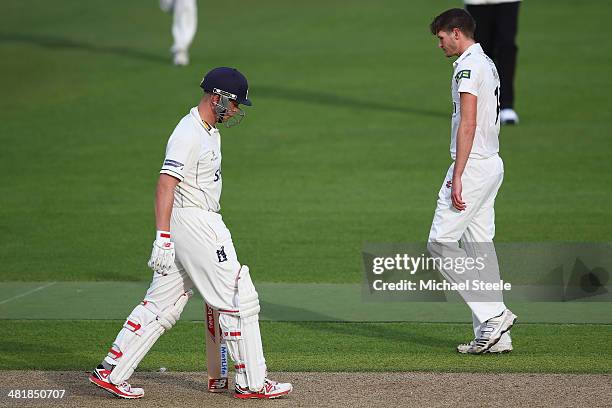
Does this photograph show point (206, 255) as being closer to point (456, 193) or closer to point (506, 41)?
point (456, 193)

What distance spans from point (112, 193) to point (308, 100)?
5938 millimetres

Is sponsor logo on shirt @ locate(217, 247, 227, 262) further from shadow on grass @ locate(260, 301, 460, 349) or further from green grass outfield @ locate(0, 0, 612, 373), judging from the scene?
shadow on grass @ locate(260, 301, 460, 349)

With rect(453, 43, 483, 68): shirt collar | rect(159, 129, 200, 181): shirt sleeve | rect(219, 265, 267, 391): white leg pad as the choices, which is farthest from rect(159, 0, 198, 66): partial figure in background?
rect(219, 265, 267, 391): white leg pad

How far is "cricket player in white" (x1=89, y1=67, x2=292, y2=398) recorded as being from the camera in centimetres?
738

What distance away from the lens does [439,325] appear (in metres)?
9.77

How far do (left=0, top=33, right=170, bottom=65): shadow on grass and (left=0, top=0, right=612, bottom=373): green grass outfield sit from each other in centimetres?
9

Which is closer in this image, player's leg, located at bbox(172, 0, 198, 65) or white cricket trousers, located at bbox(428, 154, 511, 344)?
white cricket trousers, located at bbox(428, 154, 511, 344)

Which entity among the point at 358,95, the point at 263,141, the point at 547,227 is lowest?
the point at 547,227

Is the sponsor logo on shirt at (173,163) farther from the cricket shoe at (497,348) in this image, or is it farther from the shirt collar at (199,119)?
the cricket shoe at (497,348)

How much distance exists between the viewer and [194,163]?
24.3ft

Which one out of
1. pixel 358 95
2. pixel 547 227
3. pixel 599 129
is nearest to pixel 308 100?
pixel 358 95

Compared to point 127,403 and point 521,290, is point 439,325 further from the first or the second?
point 127,403

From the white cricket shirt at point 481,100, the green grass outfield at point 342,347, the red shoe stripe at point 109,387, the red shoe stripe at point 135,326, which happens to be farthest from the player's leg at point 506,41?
the red shoe stripe at point 109,387

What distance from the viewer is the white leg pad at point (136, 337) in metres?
7.48
